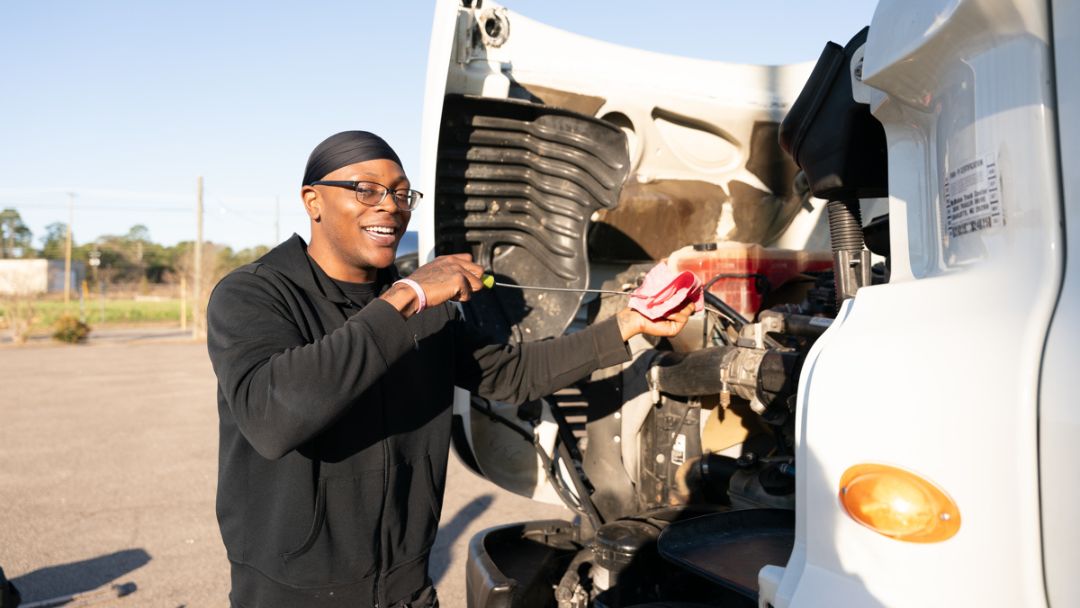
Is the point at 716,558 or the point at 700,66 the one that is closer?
the point at 716,558

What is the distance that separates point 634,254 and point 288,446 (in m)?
2.45

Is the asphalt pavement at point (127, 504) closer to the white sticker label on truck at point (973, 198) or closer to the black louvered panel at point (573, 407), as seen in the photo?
the black louvered panel at point (573, 407)

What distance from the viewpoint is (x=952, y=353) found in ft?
4.17

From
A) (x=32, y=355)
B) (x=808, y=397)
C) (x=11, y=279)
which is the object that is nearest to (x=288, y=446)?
(x=808, y=397)

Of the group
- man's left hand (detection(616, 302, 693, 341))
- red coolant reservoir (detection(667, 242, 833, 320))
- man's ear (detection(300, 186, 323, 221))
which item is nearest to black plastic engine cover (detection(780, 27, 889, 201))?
man's left hand (detection(616, 302, 693, 341))

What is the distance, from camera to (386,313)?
1.78 m

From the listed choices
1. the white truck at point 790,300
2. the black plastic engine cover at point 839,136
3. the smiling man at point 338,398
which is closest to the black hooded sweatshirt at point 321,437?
the smiling man at point 338,398

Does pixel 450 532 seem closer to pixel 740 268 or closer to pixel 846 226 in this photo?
pixel 740 268

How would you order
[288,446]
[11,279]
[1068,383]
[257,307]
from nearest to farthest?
[1068,383] → [288,446] → [257,307] → [11,279]

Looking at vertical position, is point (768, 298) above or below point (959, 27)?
below

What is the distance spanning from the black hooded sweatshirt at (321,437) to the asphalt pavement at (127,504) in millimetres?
2282

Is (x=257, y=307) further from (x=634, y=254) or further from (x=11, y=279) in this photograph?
(x=11, y=279)

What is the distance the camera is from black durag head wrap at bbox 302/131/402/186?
214cm

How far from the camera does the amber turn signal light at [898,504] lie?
4.17 ft
